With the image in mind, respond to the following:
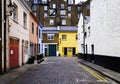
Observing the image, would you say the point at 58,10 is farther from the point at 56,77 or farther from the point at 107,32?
the point at 56,77

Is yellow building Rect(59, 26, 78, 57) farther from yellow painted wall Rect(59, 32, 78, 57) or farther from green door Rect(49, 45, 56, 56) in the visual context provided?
green door Rect(49, 45, 56, 56)

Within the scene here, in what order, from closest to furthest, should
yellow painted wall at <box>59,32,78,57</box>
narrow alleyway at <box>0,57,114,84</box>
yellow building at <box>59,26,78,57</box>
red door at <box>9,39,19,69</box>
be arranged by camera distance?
narrow alleyway at <box>0,57,114,84</box> → red door at <box>9,39,19,69</box> → yellow painted wall at <box>59,32,78,57</box> → yellow building at <box>59,26,78,57</box>

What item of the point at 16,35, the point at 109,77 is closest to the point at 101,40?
the point at 16,35

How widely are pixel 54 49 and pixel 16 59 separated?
46.2 metres

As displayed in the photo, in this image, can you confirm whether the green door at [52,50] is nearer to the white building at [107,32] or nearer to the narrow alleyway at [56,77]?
the white building at [107,32]

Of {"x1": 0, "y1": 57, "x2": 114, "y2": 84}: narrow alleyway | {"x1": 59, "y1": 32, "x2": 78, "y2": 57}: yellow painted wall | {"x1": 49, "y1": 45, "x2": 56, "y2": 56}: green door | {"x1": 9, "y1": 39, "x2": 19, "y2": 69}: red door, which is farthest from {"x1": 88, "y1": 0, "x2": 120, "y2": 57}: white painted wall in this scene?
{"x1": 49, "y1": 45, "x2": 56, "y2": 56}: green door

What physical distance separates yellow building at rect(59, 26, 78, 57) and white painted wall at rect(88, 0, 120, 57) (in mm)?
38553

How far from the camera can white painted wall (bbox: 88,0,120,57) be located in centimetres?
2068

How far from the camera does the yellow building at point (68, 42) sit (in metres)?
69.8

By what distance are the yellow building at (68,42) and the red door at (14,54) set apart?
45.2 m

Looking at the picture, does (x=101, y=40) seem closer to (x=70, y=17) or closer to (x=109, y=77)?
(x=109, y=77)

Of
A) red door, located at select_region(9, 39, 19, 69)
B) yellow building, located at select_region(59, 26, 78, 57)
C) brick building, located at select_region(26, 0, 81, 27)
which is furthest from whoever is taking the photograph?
brick building, located at select_region(26, 0, 81, 27)

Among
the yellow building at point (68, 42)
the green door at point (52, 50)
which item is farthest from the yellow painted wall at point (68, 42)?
the green door at point (52, 50)

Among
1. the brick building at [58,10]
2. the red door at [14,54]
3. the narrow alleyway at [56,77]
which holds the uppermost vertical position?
the brick building at [58,10]
